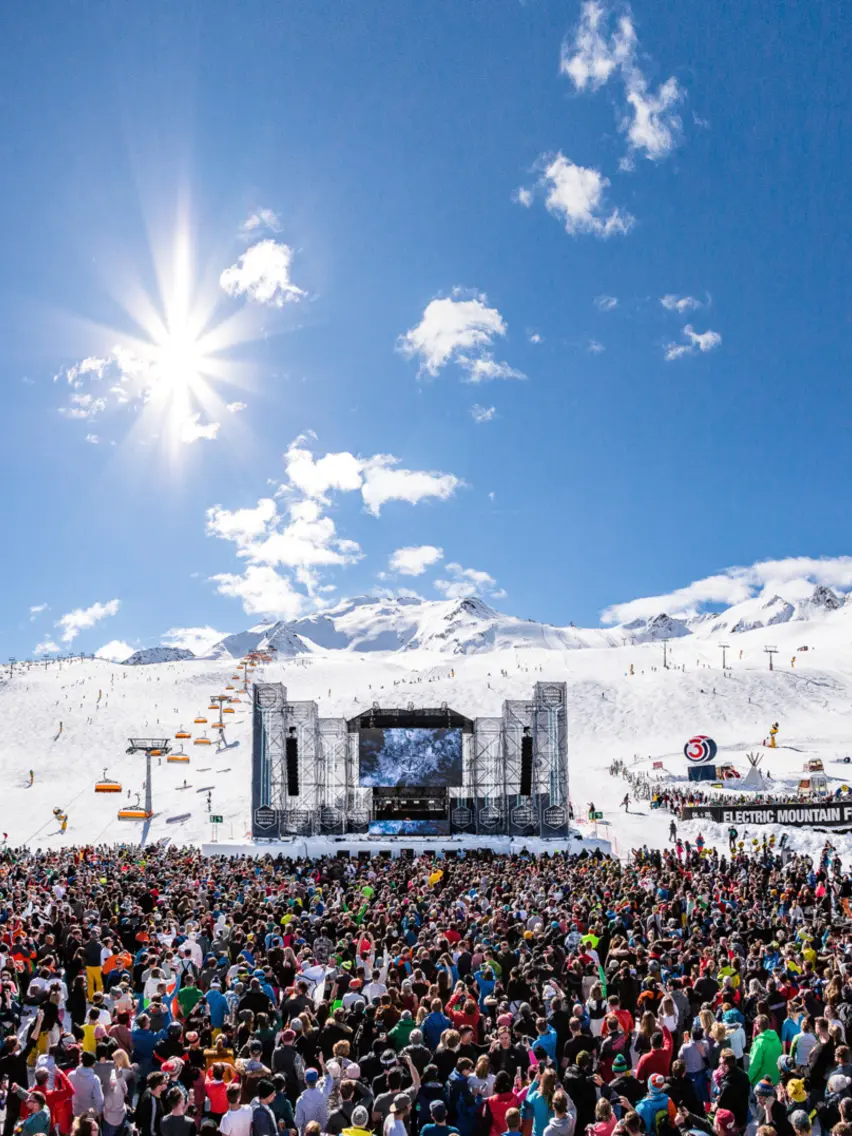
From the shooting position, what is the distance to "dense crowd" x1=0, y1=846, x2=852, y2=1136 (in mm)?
7301

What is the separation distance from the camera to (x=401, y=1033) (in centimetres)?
883

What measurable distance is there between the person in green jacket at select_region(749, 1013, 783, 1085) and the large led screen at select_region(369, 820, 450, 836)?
31197mm

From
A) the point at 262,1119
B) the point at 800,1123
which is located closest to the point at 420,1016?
the point at 262,1119

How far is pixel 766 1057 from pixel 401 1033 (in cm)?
359

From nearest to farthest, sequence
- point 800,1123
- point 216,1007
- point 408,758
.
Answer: point 800,1123 → point 216,1007 → point 408,758

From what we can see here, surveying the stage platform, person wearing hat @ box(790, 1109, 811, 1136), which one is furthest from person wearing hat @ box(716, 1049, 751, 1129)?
the stage platform

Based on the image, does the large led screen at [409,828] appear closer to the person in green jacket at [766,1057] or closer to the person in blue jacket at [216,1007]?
the person in blue jacket at [216,1007]

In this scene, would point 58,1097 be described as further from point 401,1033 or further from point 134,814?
point 134,814

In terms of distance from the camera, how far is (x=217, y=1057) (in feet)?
25.8

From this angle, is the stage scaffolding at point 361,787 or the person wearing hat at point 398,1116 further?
the stage scaffolding at point 361,787

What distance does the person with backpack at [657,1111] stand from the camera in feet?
23.6

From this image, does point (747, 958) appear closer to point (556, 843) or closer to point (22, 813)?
point (556, 843)

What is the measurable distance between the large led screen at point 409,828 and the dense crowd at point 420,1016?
1959 cm

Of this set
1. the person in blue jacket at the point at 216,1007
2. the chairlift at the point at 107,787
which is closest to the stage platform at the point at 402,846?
the chairlift at the point at 107,787
